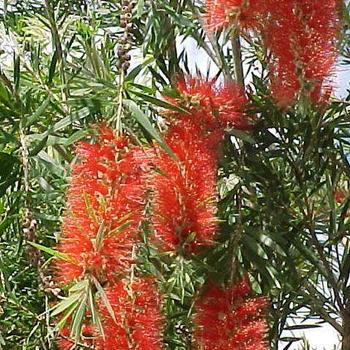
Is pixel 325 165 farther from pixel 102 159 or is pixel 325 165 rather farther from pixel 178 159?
pixel 102 159

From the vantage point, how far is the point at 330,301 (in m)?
1.29

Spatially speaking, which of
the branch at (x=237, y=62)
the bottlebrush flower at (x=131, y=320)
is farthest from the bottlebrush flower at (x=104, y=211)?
the branch at (x=237, y=62)

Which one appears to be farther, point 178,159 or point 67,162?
point 67,162

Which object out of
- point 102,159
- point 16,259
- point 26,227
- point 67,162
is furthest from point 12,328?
point 102,159

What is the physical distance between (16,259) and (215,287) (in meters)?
0.41

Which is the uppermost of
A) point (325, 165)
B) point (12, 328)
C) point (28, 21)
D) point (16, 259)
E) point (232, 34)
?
point (28, 21)

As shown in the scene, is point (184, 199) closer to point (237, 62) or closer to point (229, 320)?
point (229, 320)

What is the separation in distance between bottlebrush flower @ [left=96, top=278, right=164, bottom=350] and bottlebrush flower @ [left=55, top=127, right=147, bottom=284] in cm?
4

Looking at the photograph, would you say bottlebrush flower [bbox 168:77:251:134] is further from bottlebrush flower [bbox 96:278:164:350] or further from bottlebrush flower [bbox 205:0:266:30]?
bottlebrush flower [bbox 96:278:164:350]

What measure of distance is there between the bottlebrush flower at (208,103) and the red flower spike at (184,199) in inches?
3.3

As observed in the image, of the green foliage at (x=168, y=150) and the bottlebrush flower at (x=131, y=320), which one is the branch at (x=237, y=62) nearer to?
the green foliage at (x=168, y=150)

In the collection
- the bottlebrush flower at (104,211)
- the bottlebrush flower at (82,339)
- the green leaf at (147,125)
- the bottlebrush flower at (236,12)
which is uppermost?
the bottlebrush flower at (236,12)

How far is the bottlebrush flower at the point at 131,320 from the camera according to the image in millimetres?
831

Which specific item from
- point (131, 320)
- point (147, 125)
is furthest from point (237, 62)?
point (131, 320)
